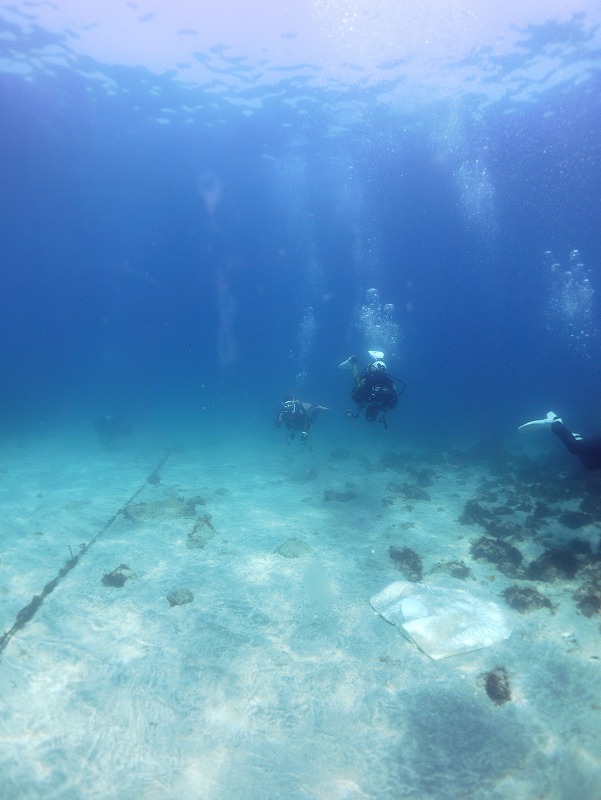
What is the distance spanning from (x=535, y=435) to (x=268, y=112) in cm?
3005

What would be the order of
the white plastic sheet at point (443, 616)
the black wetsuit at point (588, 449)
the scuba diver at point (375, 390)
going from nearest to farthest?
the white plastic sheet at point (443, 616), the black wetsuit at point (588, 449), the scuba diver at point (375, 390)

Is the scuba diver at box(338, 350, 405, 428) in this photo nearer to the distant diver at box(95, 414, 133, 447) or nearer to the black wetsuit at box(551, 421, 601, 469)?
the black wetsuit at box(551, 421, 601, 469)

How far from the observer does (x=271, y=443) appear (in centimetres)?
Answer: 2809

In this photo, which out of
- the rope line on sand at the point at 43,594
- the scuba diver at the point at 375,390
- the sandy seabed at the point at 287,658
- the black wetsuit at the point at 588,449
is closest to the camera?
the sandy seabed at the point at 287,658

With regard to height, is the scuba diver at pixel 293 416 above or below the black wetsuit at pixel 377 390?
below

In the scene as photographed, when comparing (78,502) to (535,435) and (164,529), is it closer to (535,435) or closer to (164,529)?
(164,529)

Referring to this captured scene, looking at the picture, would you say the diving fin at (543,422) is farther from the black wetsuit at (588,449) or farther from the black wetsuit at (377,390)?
the black wetsuit at (377,390)

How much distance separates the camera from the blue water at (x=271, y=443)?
488cm

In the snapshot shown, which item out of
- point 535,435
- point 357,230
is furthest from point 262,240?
point 535,435

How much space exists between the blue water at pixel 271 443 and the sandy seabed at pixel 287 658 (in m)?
0.04

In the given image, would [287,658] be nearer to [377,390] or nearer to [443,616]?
[443,616]

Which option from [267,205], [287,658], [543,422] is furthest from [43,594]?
[267,205]

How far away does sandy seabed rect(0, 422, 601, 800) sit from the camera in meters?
4.48

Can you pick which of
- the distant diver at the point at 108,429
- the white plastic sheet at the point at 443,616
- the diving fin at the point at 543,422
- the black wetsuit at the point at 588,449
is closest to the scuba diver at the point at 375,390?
the diving fin at the point at 543,422
